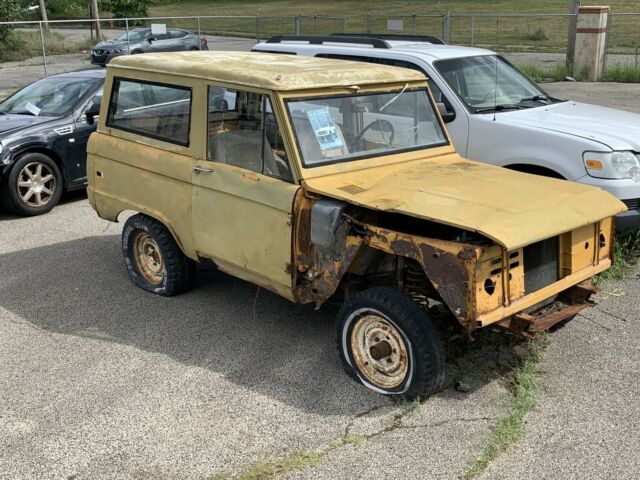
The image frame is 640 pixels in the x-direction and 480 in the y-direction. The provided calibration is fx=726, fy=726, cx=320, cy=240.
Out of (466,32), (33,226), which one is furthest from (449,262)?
(466,32)

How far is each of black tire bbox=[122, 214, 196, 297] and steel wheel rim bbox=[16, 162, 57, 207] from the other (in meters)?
2.87

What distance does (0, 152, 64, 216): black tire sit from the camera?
8.34 m

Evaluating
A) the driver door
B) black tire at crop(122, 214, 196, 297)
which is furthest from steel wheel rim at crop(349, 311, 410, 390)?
black tire at crop(122, 214, 196, 297)

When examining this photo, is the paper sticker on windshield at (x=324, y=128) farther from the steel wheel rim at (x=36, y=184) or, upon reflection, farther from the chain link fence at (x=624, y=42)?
the chain link fence at (x=624, y=42)

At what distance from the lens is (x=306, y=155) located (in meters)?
4.63

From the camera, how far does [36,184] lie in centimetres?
856

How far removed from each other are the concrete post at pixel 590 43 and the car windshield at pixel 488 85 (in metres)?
12.1

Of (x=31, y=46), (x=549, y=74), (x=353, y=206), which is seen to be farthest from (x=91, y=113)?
(x=31, y=46)

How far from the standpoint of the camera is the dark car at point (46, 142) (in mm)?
8352

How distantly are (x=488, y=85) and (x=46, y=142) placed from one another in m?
5.09

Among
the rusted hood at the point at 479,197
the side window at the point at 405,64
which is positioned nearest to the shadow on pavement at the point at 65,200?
the side window at the point at 405,64

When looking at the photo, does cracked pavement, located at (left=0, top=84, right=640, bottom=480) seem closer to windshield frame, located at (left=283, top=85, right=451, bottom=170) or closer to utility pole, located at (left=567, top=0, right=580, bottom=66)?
windshield frame, located at (left=283, top=85, right=451, bottom=170)

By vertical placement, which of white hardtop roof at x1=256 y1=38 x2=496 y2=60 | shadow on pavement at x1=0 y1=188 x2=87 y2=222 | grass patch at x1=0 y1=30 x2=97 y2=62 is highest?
white hardtop roof at x1=256 y1=38 x2=496 y2=60

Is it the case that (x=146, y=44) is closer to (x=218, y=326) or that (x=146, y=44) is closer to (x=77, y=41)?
(x=77, y=41)
